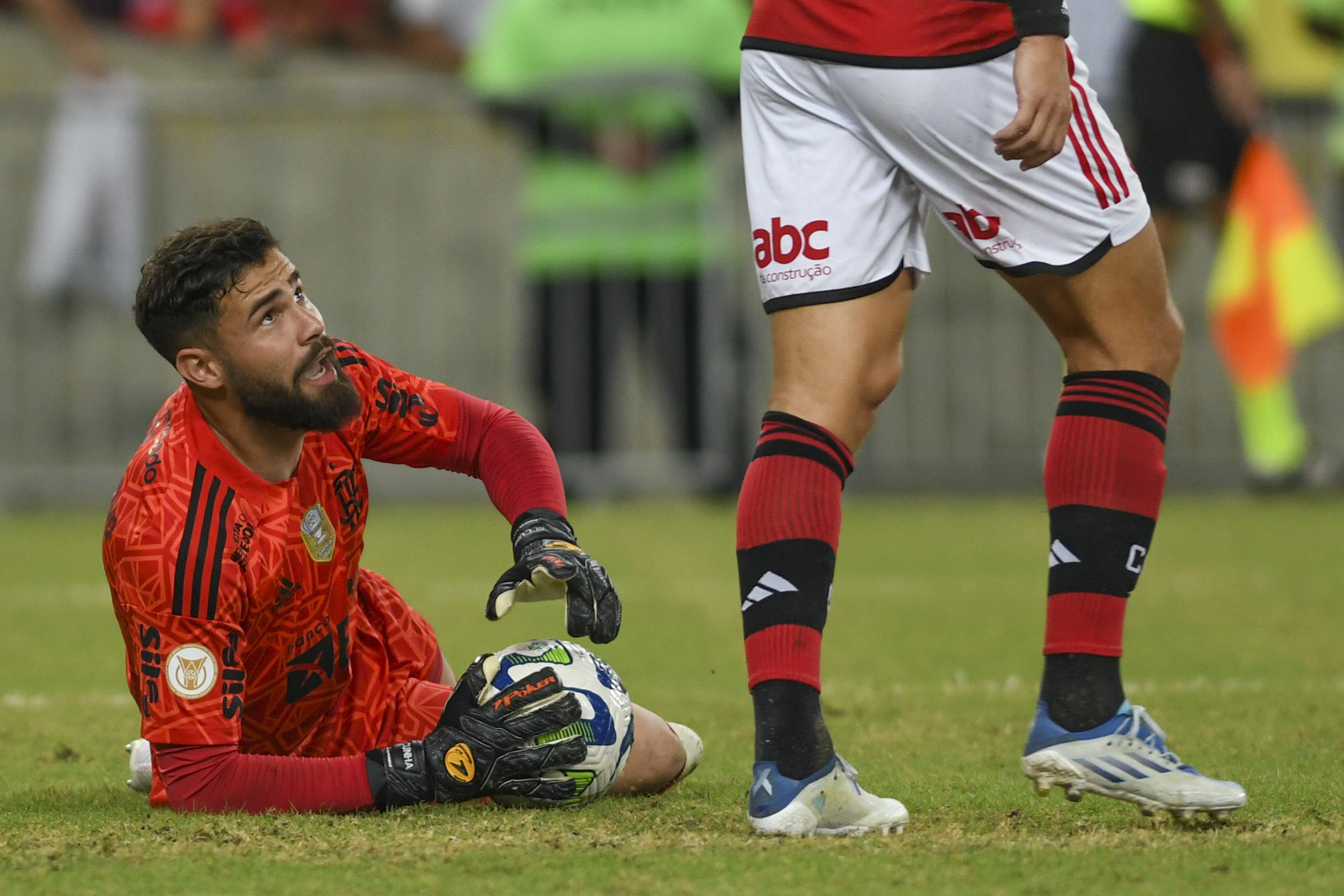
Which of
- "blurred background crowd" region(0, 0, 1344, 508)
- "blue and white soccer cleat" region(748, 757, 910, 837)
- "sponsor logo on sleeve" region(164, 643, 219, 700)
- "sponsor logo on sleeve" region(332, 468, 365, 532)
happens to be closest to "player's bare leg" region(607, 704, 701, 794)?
"blue and white soccer cleat" region(748, 757, 910, 837)

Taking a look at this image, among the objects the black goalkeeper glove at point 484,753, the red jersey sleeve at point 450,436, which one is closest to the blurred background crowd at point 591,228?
the red jersey sleeve at point 450,436

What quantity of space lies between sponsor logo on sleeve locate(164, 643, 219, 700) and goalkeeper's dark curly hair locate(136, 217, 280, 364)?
0.49 meters

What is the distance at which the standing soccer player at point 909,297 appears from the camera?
3010 mm

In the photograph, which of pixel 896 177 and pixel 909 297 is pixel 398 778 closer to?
pixel 909 297

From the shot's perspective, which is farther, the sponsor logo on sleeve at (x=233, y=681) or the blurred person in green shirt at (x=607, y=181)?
the blurred person in green shirt at (x=607, y=181)

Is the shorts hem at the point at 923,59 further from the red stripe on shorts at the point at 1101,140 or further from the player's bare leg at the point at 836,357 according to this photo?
the player's bare leg at the point at 836,357

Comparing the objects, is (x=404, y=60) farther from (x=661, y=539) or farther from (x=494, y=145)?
(x=661, y=539)

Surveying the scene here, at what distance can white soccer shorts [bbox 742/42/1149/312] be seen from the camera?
304 cm

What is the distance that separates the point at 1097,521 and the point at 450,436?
116 centimetres

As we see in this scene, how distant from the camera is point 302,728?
348 cm

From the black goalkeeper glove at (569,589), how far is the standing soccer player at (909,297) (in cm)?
23

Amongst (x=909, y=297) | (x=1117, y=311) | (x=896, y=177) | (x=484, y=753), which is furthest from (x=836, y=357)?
(x=484, y=753)

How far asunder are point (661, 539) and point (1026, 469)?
9.45 ft

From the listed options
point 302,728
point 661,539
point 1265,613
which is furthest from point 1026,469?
point 302,728
